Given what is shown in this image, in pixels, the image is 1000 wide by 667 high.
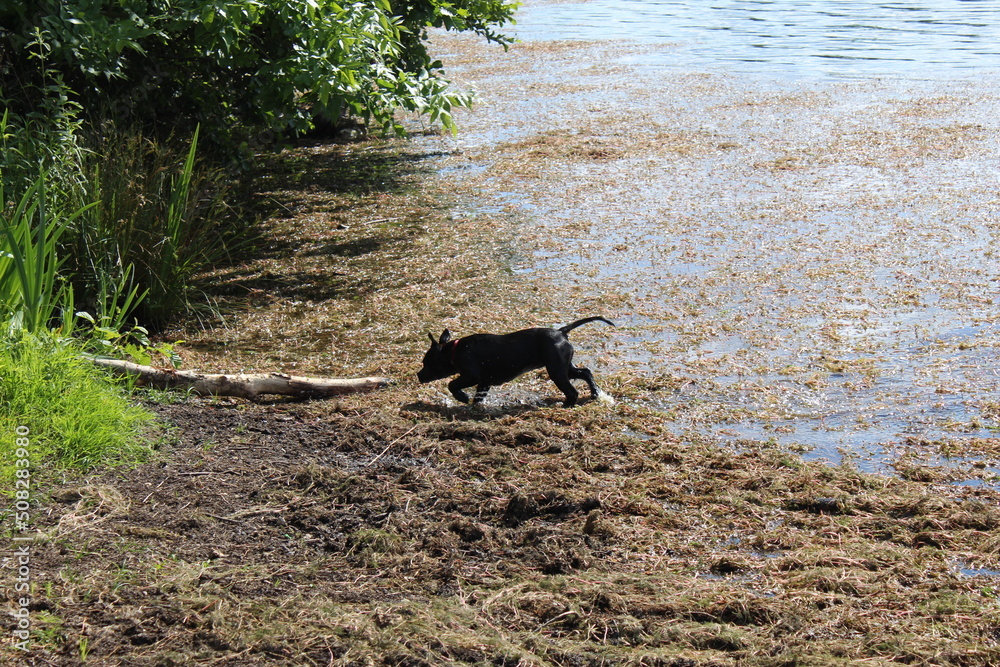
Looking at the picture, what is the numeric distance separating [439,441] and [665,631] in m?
2.26

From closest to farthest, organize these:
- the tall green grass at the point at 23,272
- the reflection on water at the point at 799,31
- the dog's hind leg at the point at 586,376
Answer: the tall green grass at the point at 23,272
the dog's hind leg at the point at 586,376
the reflection on water at the point at 799,31

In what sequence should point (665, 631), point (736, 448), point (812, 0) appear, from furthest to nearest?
1. point (812, 0)
2. point (736, 448)
3. point (665, 631)

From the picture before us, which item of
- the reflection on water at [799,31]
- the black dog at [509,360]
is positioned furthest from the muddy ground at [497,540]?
the reflection on water at [799,31]

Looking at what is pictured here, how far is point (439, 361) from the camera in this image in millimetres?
6406

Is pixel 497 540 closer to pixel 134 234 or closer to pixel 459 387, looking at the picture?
pixel 459 387

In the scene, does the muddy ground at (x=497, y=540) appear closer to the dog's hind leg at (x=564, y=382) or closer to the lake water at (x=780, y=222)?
the dog's hind leg at (x=564, y=382)

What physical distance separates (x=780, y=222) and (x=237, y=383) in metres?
6.10

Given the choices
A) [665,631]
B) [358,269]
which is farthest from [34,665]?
[358,269]

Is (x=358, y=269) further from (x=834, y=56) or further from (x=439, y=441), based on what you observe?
(x=834, y=56)

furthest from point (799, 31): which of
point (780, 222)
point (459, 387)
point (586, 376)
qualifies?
point (459, 387)

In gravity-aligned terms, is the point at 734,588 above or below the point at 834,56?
below

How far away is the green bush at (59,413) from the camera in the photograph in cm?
463

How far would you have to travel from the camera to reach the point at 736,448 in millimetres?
5477

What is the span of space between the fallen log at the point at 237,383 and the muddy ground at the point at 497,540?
99mm
